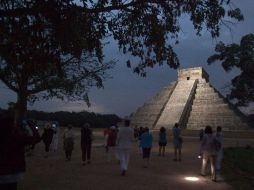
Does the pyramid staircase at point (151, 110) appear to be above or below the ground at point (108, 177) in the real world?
above

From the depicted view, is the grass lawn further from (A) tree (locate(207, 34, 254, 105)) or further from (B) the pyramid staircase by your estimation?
(B) the pyramid staircase

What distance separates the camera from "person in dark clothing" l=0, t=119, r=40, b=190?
221 inches

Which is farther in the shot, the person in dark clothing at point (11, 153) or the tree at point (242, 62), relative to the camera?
the tree at point (242, 62)

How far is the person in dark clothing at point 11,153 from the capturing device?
18.4 ft

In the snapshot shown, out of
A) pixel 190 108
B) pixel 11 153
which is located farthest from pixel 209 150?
pixel 190 108

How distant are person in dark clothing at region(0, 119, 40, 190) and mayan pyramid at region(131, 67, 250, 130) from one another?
4021 centimetres

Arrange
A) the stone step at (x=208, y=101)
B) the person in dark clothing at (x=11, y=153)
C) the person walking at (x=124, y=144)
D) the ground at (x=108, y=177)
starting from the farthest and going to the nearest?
the stone step at (x=208, y=101) < the person walking at (x=124, y=144) < the ground at (x=108, y=177) < the person in dark clothing at (x=11, y=153)

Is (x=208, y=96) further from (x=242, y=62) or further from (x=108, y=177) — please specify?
(x=108, y=177)

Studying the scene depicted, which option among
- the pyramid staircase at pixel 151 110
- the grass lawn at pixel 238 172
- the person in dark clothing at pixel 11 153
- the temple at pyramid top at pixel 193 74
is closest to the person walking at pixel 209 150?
the grass lawn at pixel 238 172

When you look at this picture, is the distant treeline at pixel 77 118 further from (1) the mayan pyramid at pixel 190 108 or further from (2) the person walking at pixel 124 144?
(2) the person walking at pixel 124 144

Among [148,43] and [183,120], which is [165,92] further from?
[148,43]

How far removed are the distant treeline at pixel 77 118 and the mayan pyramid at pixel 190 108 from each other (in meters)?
13.0

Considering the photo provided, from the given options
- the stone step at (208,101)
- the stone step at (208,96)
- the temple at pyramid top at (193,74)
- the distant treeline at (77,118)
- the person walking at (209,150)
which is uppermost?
the temple at pyramid top at (193,74)

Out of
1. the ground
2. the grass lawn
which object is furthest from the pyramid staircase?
the ground
